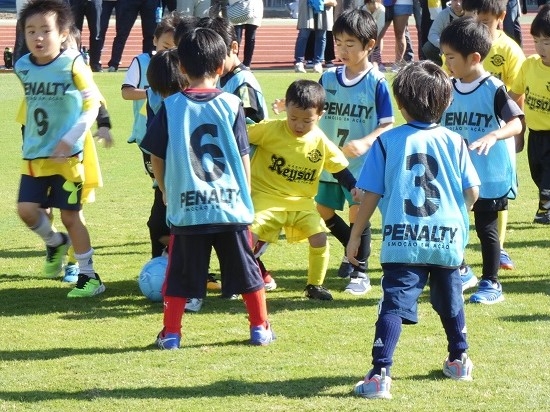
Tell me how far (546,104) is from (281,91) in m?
7.63

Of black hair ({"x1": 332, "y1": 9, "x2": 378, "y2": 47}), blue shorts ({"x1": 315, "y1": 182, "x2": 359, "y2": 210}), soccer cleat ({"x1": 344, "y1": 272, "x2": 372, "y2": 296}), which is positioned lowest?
soccer cleat ({"x1": 344, "y1": 272, "x2": 372, "y2": 296})

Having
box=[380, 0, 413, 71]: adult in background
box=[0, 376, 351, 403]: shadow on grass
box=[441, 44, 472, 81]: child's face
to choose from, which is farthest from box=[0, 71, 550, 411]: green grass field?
box=[380, 0, 413, 71]: adult in background

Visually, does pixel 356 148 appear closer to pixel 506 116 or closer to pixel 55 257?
pixel 506 116

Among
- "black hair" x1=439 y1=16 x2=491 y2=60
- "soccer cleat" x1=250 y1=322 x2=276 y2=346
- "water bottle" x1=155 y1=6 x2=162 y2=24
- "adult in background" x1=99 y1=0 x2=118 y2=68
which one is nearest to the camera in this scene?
"soccer cleat" x1=250 y1=322 x2=276 y2=346

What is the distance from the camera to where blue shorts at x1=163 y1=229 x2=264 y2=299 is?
18.1ft

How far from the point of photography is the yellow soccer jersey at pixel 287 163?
6379 millimetres

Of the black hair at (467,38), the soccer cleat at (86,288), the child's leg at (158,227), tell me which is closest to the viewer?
the black hair at (467,38)

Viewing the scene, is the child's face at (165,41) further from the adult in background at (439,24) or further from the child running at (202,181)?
the adult in background at (439,24)

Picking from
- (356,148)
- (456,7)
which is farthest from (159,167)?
(456,7)

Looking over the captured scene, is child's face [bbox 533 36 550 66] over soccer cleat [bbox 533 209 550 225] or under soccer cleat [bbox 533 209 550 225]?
over

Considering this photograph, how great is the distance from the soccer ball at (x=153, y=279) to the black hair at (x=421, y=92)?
6.79ft

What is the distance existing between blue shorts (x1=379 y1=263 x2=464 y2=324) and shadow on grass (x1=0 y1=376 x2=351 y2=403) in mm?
432

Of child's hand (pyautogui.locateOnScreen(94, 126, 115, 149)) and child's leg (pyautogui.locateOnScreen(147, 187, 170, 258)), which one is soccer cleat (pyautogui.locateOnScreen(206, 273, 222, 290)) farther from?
child's hand (pyautogui.locateOnScreen(94, 126, 115, 149))

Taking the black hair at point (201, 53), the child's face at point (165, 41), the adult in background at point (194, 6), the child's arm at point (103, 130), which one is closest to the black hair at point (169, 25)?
the child's face at point (165, 41)
